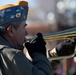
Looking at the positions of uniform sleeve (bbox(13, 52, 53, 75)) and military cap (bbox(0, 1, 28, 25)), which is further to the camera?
military cap (bbox(0, 1, 28, 25))

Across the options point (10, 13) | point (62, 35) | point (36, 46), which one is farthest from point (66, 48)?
point (10, 13)

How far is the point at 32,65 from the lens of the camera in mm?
3189

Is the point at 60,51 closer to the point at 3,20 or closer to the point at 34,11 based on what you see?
the point at 3,20

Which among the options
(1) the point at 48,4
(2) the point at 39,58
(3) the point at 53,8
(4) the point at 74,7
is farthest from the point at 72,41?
(1) the point at 48,4

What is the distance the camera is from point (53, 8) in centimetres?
2192

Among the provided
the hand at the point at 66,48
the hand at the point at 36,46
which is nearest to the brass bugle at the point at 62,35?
A: the hand at the point at 66,48

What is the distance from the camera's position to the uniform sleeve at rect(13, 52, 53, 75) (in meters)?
3.12

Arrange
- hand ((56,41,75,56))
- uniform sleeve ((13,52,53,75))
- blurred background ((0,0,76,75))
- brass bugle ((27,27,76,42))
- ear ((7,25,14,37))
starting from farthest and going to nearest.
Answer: blurred background ((0,0,76,75)), hand ((56,41,75,56)), brass bugle ((27,27,76,42)), ear ((7,25,14,37)), uniform sleeve ((13,52,53,75))

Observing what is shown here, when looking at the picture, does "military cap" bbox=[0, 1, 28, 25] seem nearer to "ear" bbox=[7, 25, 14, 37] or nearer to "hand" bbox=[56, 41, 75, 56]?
"ear" bbox=[7, 25, 14, 37]

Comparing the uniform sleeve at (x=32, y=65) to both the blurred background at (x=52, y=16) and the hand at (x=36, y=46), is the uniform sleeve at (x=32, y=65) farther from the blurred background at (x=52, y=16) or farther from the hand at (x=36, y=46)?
the blurred background at (x=52, y=16)

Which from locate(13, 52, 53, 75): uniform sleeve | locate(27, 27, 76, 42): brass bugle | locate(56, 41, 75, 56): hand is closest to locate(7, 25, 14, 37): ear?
locate(13, 52, 53, 75): uniform sleeve

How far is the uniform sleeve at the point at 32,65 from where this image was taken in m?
3.12

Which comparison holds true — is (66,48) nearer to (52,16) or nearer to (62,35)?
(62,35)

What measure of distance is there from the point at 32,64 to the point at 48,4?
67.9 feet
